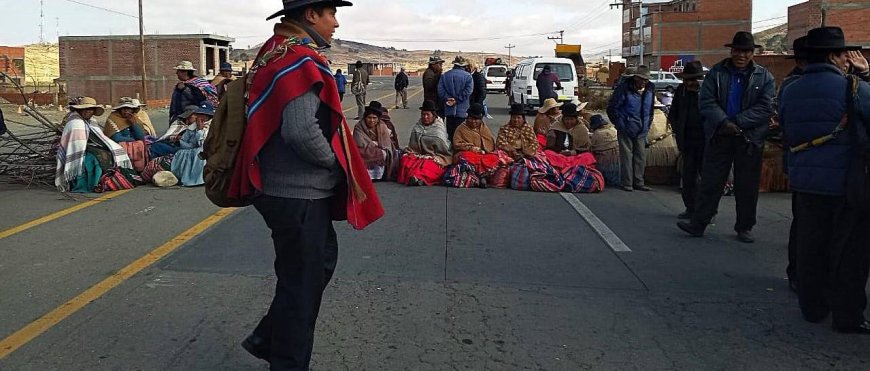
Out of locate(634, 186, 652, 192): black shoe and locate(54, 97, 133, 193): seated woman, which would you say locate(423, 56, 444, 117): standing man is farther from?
locate(54, 97, 133, 193): seated woman

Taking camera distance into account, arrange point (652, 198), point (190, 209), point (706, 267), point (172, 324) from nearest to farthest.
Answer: point (172, 324) < point (706, 267) < point (190, 209) < point (652, 198)

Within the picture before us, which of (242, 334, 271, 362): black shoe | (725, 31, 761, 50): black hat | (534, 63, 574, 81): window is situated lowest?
(242, 334, 271, 362): black shoe

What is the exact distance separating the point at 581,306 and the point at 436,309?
0.98 metres

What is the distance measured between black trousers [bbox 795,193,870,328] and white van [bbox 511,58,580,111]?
2059cm

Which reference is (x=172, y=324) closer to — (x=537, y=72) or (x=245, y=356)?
(x=245, y=356)

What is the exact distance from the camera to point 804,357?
449 centimetres

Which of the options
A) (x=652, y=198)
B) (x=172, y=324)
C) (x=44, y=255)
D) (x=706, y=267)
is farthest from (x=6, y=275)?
(x=652, y=198)

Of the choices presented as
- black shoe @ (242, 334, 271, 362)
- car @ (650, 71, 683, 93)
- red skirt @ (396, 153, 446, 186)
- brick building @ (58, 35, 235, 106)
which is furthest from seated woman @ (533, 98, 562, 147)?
brick building @ (58, 35, 235, 106)

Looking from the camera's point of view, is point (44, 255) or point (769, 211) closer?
point (44, 255)

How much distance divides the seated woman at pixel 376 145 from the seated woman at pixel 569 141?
2144 mm

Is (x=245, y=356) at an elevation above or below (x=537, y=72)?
below

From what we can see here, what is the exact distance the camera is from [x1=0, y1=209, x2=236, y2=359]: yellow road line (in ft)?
15.1

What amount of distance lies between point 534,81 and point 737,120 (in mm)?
19162

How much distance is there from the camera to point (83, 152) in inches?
391
